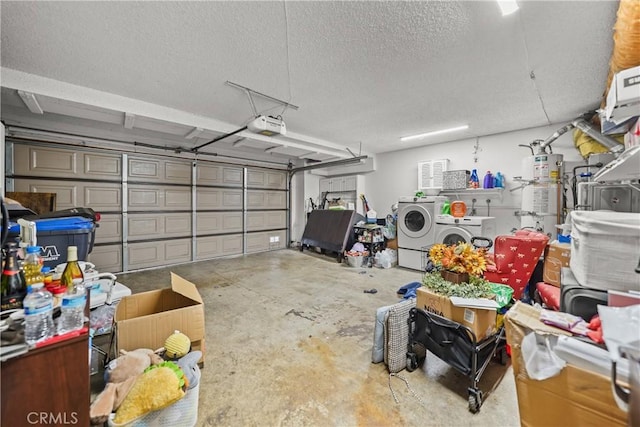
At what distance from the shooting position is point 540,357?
103cm

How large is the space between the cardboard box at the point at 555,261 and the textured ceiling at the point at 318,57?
5.44ft

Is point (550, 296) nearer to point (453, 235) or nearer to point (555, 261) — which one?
point (555, 261)

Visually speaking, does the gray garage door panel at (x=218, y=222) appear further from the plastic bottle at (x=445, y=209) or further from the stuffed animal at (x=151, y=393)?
the stuffed animal at (x=151, y=393)

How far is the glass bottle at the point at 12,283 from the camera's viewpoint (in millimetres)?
942

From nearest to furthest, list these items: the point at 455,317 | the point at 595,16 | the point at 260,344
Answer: the point at 455,317
the point at 595,16
the point at 260,344

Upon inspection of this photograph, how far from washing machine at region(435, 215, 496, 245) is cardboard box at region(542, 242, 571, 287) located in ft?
5.13

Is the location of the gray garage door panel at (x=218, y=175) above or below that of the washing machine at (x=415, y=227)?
above

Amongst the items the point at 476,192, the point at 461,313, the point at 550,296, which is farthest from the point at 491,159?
the point at 461,313

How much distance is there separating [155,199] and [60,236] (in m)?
2.78

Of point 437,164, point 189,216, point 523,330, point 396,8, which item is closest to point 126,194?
point 189,216

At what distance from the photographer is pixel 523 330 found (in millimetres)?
1111

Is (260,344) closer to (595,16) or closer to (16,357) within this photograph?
(16,357)

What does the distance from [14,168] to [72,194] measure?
679 mm

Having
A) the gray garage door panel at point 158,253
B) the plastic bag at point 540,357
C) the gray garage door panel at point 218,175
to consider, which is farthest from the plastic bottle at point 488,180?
the gray garage door panel at point 158,253
